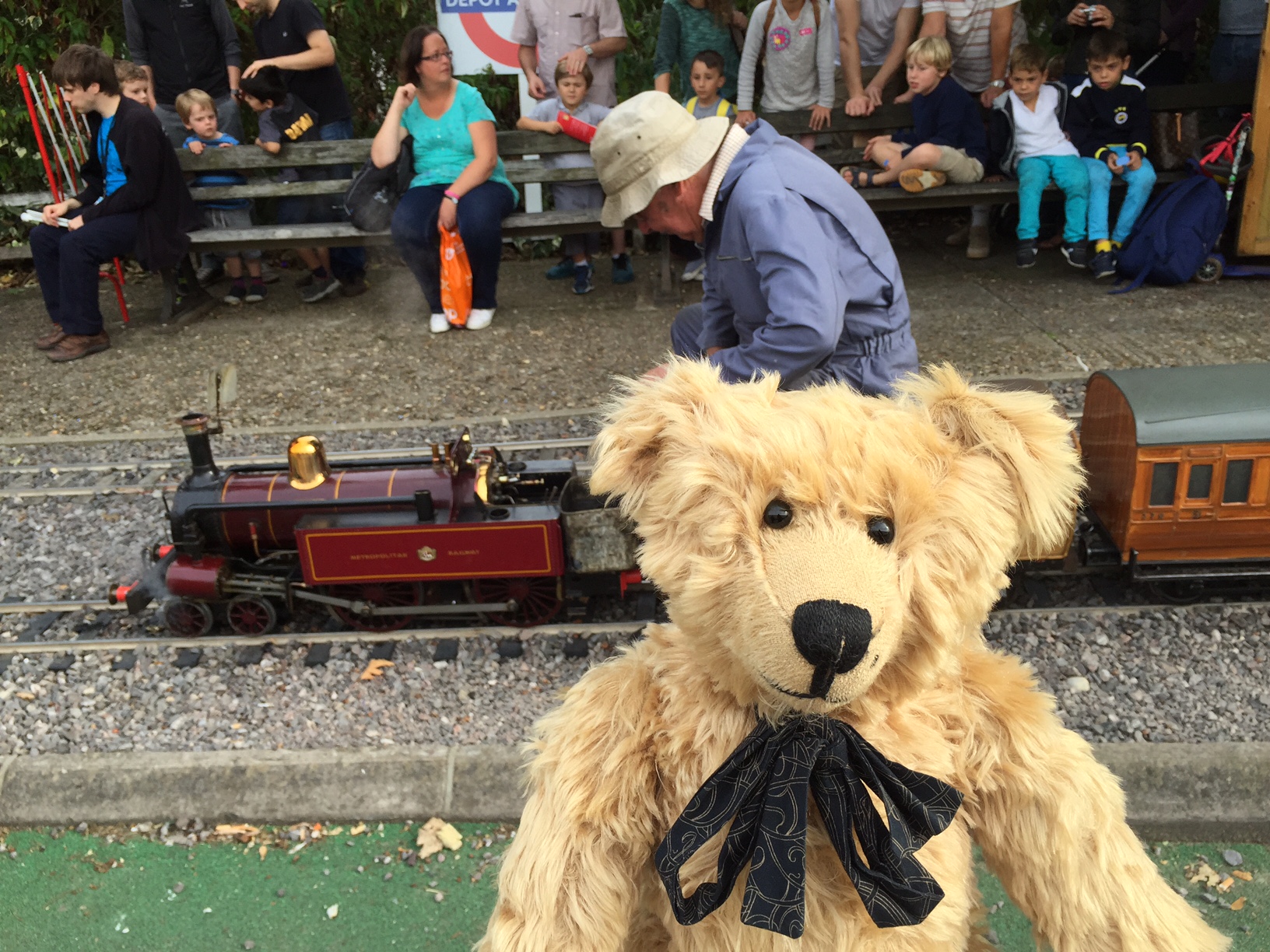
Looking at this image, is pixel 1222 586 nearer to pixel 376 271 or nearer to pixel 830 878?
pixel 830 878

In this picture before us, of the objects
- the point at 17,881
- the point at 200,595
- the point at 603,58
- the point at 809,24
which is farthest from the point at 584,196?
the point at 17,881

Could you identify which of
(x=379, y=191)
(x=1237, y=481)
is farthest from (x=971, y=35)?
(x=1237, y=481)

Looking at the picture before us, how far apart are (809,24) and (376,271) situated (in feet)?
13.0

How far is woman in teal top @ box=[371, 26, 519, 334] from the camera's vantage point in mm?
6789

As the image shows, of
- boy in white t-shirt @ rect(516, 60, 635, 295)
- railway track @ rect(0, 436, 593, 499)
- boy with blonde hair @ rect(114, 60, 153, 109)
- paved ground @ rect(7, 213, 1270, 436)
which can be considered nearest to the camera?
railway track @ rect(0, 436, 593, 499)

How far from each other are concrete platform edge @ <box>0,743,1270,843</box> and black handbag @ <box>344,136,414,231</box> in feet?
16.0

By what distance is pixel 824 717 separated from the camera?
1.42m

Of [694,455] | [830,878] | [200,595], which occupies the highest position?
[694,455]

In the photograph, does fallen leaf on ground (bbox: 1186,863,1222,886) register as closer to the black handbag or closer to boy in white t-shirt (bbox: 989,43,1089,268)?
boy in white t-shirt (bbox: 989,43,1089,268)

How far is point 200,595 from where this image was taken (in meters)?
3.70

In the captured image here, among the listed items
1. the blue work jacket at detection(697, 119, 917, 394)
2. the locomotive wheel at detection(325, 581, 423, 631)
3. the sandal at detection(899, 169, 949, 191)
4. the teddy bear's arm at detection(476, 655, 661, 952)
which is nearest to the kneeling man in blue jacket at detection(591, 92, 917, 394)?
the blue work jacket at detection(697, 119, 917, 394)

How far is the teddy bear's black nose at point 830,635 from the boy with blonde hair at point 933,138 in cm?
657

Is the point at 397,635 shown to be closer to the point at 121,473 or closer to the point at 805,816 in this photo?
the point at 121,473

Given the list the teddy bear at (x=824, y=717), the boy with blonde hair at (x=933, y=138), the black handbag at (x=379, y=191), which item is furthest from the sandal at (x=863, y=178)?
the teddy bear at (x=824, y=717)
